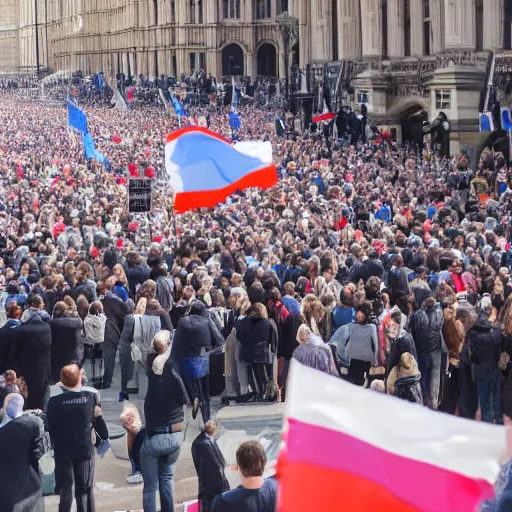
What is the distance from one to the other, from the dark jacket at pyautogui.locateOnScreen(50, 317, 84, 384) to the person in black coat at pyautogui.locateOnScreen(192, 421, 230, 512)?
11.9ft

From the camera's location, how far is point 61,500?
9750 mm

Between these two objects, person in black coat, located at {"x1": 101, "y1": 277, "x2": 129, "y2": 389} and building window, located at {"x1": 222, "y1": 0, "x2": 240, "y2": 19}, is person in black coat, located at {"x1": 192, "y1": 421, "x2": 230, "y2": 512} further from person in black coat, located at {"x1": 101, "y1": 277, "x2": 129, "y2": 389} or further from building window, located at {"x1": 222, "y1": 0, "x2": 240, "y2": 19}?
building window, located at {"x1": 222, "y1": 0, "x2": 240, "y2": 19}

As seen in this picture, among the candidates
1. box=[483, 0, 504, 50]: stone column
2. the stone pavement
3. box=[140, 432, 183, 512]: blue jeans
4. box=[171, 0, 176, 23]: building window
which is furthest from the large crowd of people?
box=[171, 0, 176, 23]: building window

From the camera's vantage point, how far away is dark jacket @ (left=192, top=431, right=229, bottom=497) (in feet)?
30.2

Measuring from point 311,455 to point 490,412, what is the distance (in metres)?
7.12

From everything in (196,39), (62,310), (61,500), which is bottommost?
(61,500)

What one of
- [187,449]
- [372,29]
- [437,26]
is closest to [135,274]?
[187,449]

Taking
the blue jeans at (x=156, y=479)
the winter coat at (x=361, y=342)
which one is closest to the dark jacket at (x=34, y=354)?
the blue jeans at (x=156, y=479)

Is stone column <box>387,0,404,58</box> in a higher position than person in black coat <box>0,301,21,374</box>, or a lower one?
higher

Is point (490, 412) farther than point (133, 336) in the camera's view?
No

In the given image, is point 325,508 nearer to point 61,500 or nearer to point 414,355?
point 61,500

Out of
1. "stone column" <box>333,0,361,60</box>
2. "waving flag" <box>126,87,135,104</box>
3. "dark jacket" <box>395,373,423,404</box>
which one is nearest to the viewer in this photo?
"dark jacket" <box>395,373,423,404</box>

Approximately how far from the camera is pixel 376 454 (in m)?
5.23

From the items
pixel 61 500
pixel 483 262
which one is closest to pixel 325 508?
pixel 61 500
